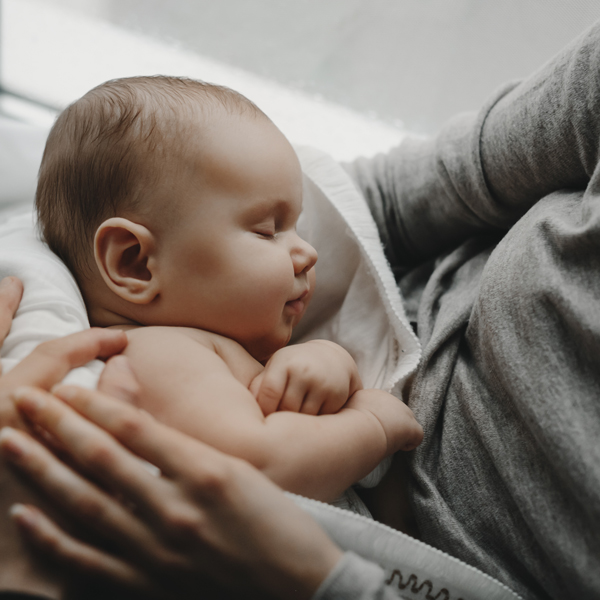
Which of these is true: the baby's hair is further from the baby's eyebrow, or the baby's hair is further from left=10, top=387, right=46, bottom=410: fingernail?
left=10, top=387, right=46, bottom=410: fingernail

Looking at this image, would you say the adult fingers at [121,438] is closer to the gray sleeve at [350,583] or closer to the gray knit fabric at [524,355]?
the gray sleeve at [350,583]

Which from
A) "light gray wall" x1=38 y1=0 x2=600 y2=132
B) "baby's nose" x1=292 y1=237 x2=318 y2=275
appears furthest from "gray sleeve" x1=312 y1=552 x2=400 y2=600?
"light gray wall" x1=38 y1=0 x2=600 y2=132

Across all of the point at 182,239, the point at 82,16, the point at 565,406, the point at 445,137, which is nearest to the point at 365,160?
the point at 445,137

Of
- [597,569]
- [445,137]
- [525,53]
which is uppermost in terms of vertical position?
[525,53]

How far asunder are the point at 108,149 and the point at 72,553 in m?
0.44

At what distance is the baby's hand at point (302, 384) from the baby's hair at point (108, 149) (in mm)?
261

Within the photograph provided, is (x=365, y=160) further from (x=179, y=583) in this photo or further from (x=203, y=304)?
(x=179, y=583)

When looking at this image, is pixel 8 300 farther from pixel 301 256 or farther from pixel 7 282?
pixel 301 256

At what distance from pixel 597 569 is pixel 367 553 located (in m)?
0.20

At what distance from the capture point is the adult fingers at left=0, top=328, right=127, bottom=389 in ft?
1.50

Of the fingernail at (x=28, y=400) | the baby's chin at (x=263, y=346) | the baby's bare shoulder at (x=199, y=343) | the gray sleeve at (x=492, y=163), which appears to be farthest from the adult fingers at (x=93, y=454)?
the gray sleeve at (x=492, y=163)

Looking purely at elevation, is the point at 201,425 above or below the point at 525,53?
below

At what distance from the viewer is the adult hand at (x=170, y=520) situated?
1.29 ft

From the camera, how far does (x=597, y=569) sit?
0.43 metres
